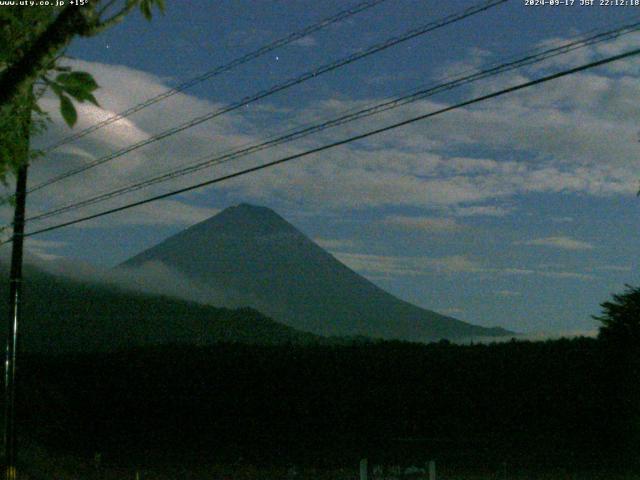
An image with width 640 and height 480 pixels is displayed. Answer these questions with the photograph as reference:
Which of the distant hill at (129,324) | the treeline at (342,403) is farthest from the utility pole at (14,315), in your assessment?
the distant hill at (129,324)

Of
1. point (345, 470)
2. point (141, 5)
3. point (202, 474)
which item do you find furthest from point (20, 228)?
point (141, 5)

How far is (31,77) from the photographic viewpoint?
14.9 ft

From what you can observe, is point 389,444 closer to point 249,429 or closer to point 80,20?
point 249,429

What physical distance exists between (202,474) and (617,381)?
1081 cm

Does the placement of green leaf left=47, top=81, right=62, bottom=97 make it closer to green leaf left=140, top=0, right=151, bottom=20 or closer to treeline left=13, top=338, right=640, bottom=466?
green leaf left=140, top=0, right=151, bottom=20

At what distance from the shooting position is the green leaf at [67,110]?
4320 mm

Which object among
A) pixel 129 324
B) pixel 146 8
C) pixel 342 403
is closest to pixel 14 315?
pixel 342 403

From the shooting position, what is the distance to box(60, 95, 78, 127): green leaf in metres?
4.32

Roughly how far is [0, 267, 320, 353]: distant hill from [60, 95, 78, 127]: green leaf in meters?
64.1

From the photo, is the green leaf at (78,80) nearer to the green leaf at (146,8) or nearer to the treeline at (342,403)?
the green leaf at (146,8)

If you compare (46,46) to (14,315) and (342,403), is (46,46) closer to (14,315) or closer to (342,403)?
(14,315)

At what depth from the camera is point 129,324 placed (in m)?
83.4

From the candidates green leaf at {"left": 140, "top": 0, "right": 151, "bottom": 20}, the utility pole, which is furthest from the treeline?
green leaf at {"left": 140, "top": 0, "right": 151, "bottom": 20}

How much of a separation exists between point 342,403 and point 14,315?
34.6 feet
